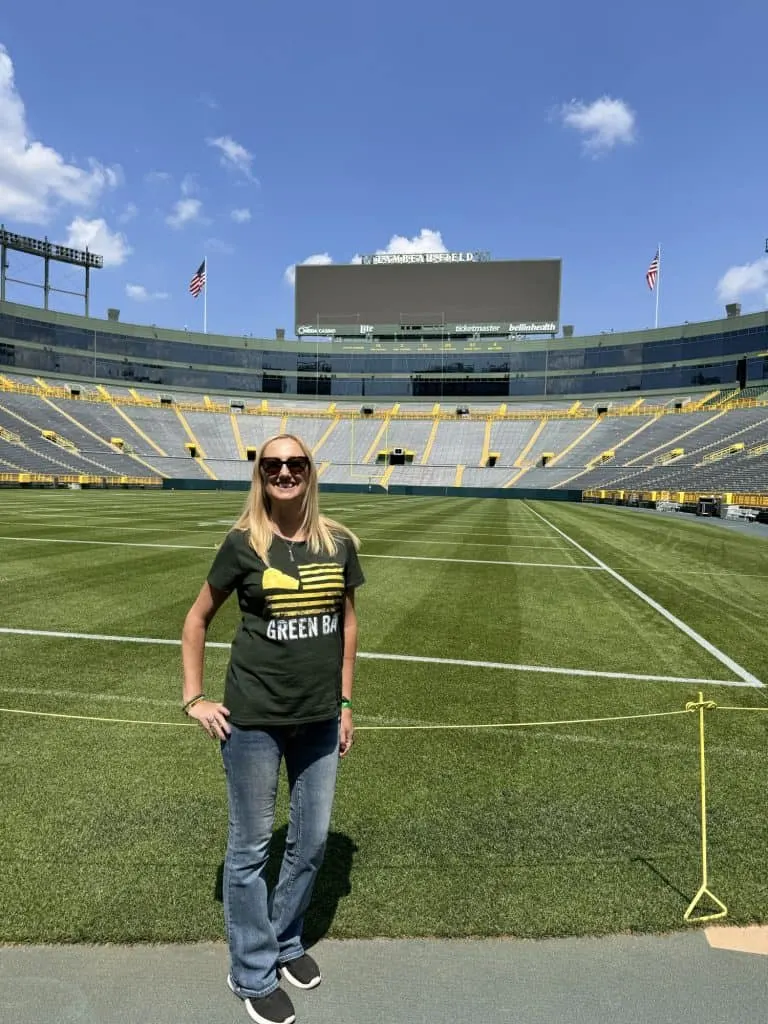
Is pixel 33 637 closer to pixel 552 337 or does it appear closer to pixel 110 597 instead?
pixel 110 597

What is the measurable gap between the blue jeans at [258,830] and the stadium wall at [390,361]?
75591 millimetres

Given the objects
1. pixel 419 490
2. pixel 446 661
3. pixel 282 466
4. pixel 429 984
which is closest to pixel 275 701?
pixel 282 466

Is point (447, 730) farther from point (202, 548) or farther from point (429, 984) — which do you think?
point (202, 548)

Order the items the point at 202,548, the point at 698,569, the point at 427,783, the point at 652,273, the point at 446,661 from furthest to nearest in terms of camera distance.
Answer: the point at 652,273 → the point at 202,548 → the point at 698,569 → the point at 446,661 → the point at 427,783

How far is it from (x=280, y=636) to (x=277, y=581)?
23cm

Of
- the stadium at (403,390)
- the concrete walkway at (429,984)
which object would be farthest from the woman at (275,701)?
the stadium at (403,390)

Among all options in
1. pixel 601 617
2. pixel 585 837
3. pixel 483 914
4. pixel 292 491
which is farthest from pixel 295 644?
pixel 601 617

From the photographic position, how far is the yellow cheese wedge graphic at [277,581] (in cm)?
253

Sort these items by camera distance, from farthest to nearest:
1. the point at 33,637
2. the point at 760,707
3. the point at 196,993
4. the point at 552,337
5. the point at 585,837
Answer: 1. the point at 552,337
2. the point at 33,637
3. the point at 760,707
4. the point at 585,837
5. the point at 196,993

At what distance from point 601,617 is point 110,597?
25.2 ft

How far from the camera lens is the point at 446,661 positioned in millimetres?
7137

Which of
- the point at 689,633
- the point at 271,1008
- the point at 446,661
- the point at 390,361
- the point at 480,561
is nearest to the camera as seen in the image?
the point at 271,1008

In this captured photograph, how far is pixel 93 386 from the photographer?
77.1m

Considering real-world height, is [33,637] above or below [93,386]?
below
